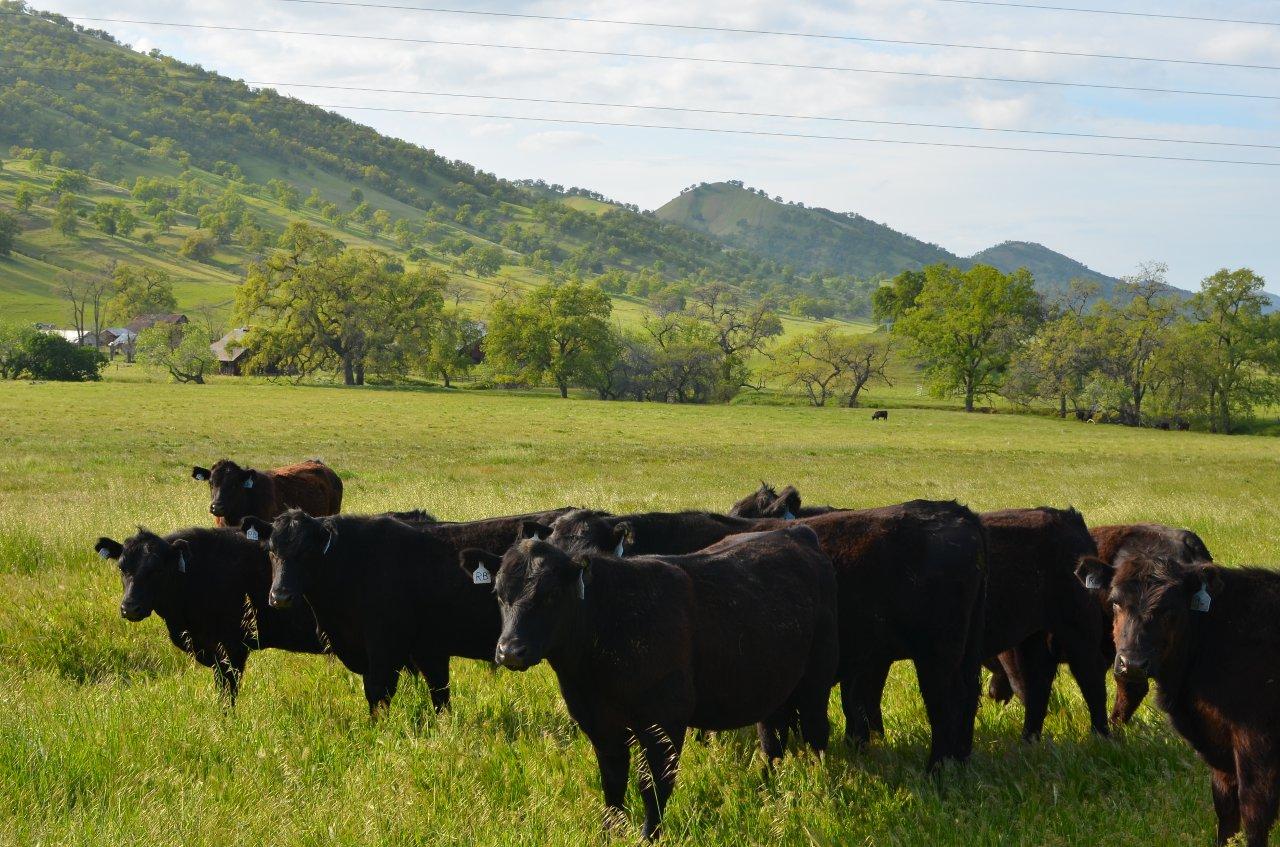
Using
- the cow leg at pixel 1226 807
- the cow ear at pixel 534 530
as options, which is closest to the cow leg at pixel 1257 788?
the cow leg at pixel 1226 807

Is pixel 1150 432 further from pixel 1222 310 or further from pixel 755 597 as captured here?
pixel 755 597

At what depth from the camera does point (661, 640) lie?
5.84 metres

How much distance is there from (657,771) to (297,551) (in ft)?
11.9

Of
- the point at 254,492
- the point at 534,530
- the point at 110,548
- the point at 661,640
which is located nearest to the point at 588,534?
the point at 534,530

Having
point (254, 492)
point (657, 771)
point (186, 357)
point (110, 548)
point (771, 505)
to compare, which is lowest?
point (657, 771)

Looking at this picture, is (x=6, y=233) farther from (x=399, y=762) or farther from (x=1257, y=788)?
(x=1257, y=788)

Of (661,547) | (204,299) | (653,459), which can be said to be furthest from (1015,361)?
(204,299)

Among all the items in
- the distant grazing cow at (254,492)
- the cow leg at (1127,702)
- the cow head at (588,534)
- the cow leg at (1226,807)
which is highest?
the cow head at (588,534)

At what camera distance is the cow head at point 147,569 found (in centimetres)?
852

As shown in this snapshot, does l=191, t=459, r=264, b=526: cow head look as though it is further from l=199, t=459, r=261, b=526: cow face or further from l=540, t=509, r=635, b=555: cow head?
l=540, t=509, r=635, b=555: cow head

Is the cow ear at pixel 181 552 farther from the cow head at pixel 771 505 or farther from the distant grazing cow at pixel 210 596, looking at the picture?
the cow head at pixel 771 505

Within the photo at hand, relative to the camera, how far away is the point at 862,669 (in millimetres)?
7500

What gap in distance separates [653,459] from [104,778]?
30.0 m

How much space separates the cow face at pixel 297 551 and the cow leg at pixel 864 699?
4.17 m
